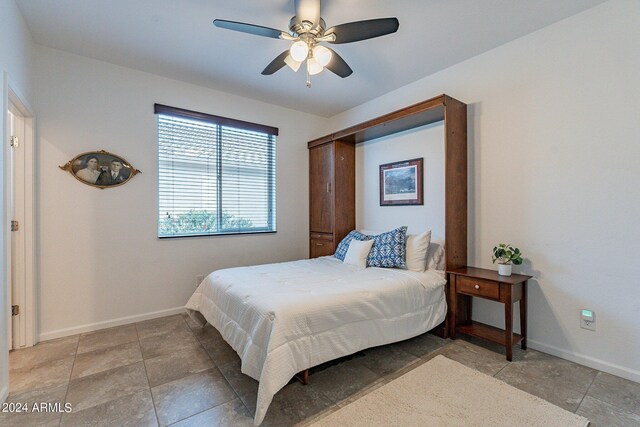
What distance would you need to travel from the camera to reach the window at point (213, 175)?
330cm

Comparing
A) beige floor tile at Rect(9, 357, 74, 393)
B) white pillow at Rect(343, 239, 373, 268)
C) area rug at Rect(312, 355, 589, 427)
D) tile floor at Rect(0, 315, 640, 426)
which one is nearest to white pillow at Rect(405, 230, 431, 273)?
white pillow at Rect(343, 239, 373, 268)

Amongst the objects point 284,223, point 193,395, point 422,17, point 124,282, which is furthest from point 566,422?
point 124,282

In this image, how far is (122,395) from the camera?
1.85 meters

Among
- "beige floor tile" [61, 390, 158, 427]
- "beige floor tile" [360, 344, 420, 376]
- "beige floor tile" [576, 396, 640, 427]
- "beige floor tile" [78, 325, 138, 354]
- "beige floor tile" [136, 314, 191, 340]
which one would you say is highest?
"beige floor tile" [136, 314, 191, 340]

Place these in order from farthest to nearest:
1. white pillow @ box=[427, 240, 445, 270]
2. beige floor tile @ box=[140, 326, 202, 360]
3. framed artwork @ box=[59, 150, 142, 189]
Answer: white pillow @ box=[427, 240, 445, 270] < framed artwork @ box=[59, 150, 142, 189] < beige floor tile @ box=[140, 326, 202, 360]

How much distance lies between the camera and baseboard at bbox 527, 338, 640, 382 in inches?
79.6

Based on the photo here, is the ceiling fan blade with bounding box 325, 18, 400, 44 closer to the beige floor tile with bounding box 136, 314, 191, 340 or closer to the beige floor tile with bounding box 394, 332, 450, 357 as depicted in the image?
the beige floor tile with bounding box 394, 332, 450, 357

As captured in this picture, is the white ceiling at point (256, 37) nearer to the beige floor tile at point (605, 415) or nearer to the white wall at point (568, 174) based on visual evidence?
the white wall at point (568, 174)

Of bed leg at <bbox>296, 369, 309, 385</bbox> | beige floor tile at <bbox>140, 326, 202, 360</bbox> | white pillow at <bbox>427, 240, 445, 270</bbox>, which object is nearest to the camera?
bed leg at <bbox>296, 369, 309, 385</bbox>

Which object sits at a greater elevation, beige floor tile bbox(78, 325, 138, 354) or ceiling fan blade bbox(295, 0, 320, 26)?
ceiling fan blade bbox(295, 0, 320, 26)

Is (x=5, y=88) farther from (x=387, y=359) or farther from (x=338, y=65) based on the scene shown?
(x=387, y=359)

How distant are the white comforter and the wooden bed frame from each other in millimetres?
304

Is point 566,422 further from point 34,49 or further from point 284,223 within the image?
point 34,49

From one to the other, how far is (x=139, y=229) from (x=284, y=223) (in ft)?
5.88
